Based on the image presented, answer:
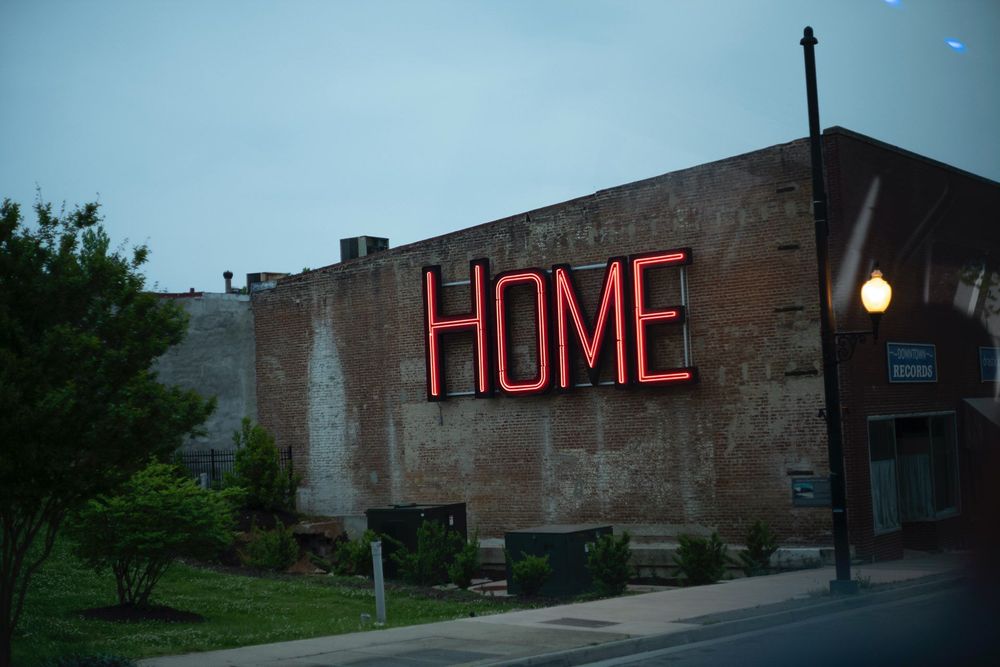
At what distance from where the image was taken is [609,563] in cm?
1981

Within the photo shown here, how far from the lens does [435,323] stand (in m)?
29.2

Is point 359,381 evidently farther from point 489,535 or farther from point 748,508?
point 748,508

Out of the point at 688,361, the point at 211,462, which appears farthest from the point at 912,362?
the point at 211,462

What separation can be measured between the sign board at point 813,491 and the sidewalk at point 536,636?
4.69 ft

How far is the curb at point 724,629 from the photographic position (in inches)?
521

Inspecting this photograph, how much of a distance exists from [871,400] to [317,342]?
51.6 ft

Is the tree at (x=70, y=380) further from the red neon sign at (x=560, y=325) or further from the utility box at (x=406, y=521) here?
the red neon sign at (x=560, y=325)

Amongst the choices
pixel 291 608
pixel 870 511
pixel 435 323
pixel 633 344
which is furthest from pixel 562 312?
pixel 291 608

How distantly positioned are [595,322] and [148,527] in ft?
40.7

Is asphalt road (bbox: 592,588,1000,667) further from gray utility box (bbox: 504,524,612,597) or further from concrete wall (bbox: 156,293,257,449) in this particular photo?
concrete wall (bbox: 156,293,257,449)

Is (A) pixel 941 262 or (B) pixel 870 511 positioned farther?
(A) pixel 941 262

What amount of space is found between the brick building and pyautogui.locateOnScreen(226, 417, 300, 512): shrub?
3.67 feet

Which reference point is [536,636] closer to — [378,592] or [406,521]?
[378,592]

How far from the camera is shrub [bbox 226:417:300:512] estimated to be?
31609 mm
